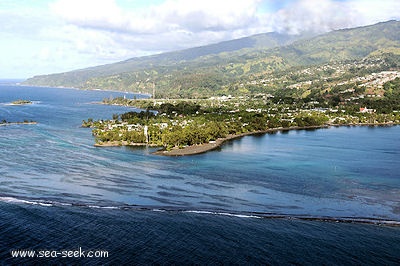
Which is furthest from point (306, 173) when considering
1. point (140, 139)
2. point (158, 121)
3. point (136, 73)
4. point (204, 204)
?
point (136, 73)

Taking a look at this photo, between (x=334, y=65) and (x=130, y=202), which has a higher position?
(x=334, y=65)

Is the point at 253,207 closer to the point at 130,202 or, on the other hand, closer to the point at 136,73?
the point at 130,202

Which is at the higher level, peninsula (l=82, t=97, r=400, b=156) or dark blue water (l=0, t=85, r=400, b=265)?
peninsula (l=82, t=97, r=400, b=156)

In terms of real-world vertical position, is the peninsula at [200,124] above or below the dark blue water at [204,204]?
above

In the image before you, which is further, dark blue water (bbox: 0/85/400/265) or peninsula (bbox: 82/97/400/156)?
peninsula (bbox: 82/97/400/156)

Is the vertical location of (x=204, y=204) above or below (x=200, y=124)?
below

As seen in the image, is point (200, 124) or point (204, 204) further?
point (200, 124)

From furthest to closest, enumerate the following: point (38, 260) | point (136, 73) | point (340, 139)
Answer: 1. point (136, 73)
2. point (340, 139)
3. point (38, 260)

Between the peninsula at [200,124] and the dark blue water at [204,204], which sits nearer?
the dark blue water at [204,204]
